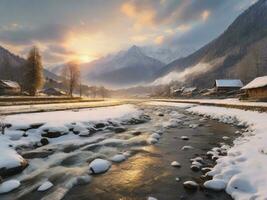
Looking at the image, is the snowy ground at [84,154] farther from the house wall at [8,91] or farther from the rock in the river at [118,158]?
the house wall at [8,91]

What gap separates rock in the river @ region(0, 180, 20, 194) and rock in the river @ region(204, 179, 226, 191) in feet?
28.2

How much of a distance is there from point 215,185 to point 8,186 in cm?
923

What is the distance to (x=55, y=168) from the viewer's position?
14.0m

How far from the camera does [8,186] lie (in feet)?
36.4

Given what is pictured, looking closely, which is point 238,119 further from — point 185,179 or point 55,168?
point 55,168

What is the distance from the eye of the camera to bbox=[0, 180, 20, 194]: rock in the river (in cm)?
1083

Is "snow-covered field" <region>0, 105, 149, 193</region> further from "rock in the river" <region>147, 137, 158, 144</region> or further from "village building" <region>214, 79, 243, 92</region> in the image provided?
"village building" <region>214, 79, 243, 92</region>

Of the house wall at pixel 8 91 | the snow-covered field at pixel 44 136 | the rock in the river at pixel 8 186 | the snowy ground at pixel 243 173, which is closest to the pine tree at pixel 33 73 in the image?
the house wall at pixel 8 91

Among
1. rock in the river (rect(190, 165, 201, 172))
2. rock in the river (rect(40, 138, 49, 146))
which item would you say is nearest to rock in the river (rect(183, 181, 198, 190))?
rock in the river (rect(190, 165, 201, 172))

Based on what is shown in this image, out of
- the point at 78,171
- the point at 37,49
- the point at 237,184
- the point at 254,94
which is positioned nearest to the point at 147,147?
the point at 78,171

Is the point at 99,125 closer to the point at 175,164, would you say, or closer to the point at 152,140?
the point at 152,140

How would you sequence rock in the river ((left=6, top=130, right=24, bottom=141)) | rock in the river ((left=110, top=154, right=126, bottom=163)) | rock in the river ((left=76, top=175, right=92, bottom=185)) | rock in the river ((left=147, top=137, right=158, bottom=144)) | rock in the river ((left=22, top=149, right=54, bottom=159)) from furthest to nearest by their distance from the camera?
rock in the river ((left=147, top=137, right=158, bottom=144)) < rock in the river ((left=6, top=130, right=24, bottom=141)) < rock in the river ((left=22, top=149, right=54, bottom=159)) < rock in the river ((left=110, top=154, right=126, bottom=163)) < rock in the river ((left=76, top=175, right=92, bottom=185))

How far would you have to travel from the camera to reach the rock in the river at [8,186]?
10.8m

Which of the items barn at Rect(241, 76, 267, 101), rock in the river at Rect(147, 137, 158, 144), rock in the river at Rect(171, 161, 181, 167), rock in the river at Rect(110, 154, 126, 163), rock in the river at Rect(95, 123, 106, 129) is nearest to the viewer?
rock in the river at Rect(171, 161, 181, 167)
